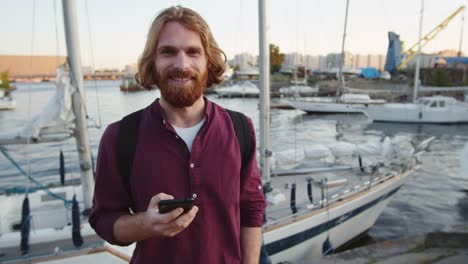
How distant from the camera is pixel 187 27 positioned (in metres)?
1.61

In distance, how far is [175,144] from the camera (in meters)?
1.60

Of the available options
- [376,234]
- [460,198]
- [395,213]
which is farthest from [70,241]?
[460,198]

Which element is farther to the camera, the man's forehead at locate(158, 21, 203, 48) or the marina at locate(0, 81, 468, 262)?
the marina at locate(0, 81, 468, 262)

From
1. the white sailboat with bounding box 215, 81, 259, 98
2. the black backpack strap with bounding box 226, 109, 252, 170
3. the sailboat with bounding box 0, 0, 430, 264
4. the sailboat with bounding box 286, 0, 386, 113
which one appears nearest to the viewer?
the black backpack strap with bounding box 226, 109, 252, 170

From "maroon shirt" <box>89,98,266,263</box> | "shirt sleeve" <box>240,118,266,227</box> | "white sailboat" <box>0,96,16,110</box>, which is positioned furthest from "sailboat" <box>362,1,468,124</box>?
"white sailboat" <box>0,96,16,110</box>

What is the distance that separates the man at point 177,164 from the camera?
156 centimetres

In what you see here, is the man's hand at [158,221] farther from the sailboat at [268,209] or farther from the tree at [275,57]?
the tree at [275,57]

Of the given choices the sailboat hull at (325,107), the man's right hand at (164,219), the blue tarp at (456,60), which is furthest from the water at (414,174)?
the blue tarp at (456,60)

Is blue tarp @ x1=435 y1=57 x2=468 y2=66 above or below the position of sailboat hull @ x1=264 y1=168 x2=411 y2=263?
above

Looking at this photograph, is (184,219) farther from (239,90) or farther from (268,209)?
(239,90)

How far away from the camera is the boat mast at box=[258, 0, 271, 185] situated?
722 cm

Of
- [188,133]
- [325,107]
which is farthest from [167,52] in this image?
[325,107]

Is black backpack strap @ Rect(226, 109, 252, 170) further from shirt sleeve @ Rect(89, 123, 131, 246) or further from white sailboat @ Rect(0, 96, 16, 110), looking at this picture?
white sailboat @ Rect(0, 96, 16, 110)

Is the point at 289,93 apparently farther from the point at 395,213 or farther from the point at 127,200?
the point at 127,200
